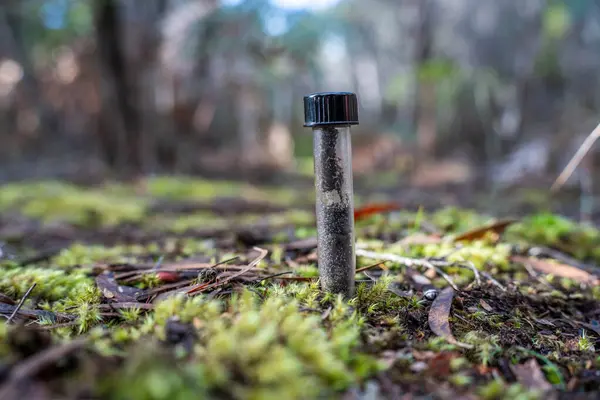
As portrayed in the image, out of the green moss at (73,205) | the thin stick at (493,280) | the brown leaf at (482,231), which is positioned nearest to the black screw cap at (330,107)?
the thin stick at (493,280)

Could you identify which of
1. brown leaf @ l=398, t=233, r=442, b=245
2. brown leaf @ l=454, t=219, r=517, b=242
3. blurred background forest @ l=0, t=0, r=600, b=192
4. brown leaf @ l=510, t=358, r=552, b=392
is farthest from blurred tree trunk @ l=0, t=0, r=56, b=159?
brown leaf @ l=510, t=358, r=552, b=392

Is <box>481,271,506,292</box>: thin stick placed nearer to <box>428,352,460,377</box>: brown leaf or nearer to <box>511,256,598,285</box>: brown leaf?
<box>511,256,598,285</box>: brown leaf

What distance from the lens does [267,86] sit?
45.1ft

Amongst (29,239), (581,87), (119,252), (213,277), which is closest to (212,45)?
(29,239)

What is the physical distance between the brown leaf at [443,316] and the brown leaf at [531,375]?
16 centimetres

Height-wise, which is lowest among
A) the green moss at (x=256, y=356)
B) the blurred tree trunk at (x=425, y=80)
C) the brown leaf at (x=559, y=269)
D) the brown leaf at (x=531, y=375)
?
the brown leaf at (x=559, y=269)

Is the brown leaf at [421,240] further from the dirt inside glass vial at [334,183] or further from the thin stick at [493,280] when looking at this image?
the dirt inside glass vial at [334,183]

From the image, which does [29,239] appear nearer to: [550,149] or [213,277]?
[213,277]

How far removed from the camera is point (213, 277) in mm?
1722

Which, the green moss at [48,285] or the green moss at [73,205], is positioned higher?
the green moss at [48,285]

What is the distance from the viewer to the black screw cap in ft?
4.85

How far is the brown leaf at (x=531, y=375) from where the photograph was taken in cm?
124

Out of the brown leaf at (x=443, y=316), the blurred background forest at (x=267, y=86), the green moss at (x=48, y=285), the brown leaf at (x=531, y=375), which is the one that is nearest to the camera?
the brown leaf at (x=531, y=375)

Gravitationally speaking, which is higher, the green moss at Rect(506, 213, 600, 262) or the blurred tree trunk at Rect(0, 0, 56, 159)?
the blurred tree trunk at Rect(0, 0, 56, 159)
